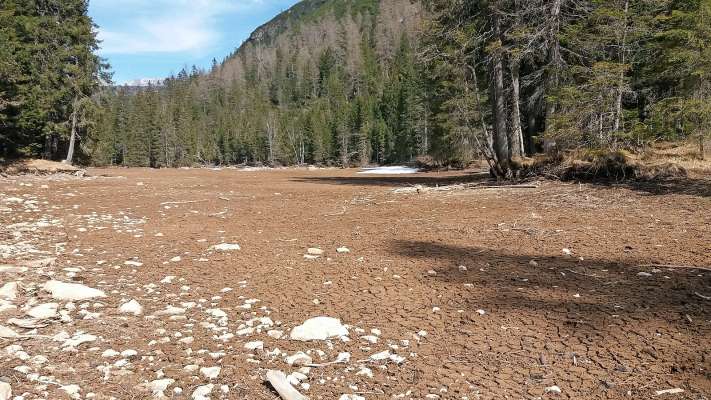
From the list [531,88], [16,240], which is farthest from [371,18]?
[16,240]

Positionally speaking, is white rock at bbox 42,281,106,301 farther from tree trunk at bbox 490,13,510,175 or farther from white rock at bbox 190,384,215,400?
tree trunk at bbox 490,13,510,175

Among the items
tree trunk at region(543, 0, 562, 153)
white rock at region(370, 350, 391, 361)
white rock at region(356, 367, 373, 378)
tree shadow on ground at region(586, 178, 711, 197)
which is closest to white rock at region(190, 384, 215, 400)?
white rock at region(356, 367, 373, 378)

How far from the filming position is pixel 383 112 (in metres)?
94.0

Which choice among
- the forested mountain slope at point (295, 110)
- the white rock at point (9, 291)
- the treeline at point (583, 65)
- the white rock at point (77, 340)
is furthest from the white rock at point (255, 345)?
the forested mountain slope at point (295, 110)

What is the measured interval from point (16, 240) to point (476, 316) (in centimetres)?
643

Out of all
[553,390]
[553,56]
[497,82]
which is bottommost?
[553,390]

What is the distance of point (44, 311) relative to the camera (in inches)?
141

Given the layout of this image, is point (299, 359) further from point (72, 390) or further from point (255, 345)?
point (72, 390)

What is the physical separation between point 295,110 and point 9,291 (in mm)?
127035

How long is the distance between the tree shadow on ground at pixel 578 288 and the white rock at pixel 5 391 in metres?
3.18

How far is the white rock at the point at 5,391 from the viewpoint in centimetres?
232

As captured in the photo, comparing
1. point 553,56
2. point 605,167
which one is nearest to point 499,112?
point 553,56

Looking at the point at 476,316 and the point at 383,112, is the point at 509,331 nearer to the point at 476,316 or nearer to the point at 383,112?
the point at 476,316

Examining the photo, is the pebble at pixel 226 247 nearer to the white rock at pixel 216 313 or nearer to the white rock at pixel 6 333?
the white rock at pixel 216 313
